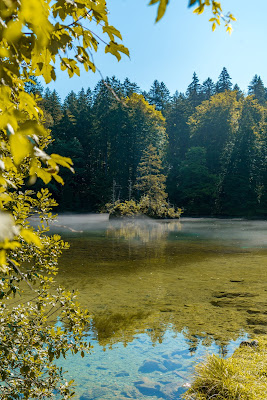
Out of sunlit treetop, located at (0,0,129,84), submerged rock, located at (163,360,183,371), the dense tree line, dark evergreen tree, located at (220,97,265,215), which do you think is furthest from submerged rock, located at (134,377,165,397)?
dark evergreen tree, located at (220,97,265,215)

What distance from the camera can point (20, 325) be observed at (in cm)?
289

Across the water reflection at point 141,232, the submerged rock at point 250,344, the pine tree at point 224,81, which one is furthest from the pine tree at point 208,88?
the submerged rock at point 250,344

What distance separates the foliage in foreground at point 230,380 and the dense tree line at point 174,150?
36.4 metres

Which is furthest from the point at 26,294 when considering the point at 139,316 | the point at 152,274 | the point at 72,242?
the point at 72,242

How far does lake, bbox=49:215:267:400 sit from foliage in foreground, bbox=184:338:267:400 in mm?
279

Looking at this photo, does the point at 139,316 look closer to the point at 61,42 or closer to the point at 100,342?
the point at 100,342

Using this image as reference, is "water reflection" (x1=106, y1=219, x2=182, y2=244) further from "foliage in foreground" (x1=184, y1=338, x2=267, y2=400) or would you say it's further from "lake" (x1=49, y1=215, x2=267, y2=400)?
"foliage in foreground" (x1=184, y1=338, x2=267, y2=400)

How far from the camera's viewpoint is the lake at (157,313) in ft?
14.0

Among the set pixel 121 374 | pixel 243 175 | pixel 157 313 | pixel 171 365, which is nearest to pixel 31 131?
pixel 121 374

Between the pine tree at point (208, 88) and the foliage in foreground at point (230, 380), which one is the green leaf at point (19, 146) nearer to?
the foliage in foreground at point (230, 380)

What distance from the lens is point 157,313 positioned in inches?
254

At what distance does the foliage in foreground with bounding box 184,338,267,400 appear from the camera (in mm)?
3293

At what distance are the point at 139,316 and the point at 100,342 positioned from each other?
1262 mm

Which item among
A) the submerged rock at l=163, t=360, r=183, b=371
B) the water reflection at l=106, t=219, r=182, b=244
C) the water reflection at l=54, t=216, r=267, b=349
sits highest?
the water reflection at l=106, t=219, r=182, b=244
